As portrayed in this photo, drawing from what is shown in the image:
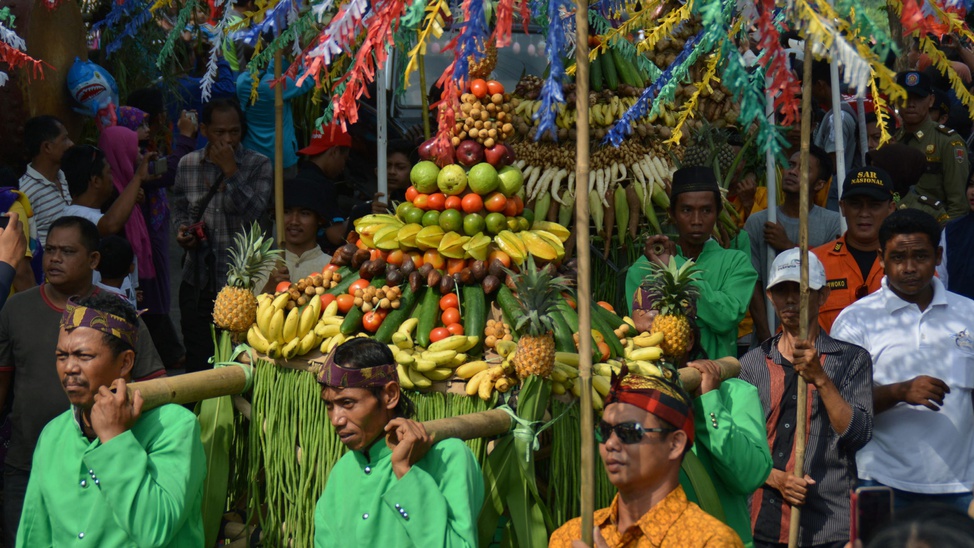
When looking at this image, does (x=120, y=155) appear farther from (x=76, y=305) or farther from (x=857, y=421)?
(x=857, y=421)

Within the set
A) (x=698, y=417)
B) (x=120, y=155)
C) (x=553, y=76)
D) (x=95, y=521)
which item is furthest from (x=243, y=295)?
(x=120, y=155)

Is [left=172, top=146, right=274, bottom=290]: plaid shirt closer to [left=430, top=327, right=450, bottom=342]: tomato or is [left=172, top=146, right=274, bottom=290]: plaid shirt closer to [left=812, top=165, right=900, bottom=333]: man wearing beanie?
[left=430, top=327, right=450, bottom=342]: tomato

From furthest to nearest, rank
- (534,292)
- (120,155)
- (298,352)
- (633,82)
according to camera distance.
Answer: (120,155), (633,82), (298,352), (534,292)

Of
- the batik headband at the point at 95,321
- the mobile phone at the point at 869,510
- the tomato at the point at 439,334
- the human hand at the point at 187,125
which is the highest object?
the human hand at the point at 187,125

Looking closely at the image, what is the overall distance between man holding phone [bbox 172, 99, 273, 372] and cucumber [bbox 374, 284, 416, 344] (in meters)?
2.22

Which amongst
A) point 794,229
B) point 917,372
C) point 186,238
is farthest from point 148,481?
point 794,229

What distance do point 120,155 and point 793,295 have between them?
4.35 m

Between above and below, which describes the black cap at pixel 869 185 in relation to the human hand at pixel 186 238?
above

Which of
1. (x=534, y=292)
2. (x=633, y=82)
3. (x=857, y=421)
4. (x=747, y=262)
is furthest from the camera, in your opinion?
(x=633, y=82)

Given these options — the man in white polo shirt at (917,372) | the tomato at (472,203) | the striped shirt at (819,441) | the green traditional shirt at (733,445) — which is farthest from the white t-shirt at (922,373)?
the tomato at (472,203)

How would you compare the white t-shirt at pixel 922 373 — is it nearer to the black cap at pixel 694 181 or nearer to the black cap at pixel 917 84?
the black cap at pixel 694 181

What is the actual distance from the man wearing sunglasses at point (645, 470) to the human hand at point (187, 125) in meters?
5.03

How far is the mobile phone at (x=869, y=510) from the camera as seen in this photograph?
7.03ft

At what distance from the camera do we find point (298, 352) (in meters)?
4.27
